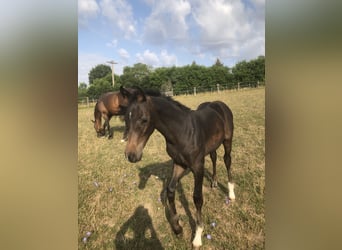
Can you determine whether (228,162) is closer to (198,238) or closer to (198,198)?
(198,198)

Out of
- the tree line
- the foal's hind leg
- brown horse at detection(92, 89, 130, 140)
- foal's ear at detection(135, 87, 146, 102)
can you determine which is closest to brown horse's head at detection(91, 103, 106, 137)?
brown horse at detection(92, 89, 130, 140)

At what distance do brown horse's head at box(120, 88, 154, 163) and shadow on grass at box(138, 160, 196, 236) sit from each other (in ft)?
3.90

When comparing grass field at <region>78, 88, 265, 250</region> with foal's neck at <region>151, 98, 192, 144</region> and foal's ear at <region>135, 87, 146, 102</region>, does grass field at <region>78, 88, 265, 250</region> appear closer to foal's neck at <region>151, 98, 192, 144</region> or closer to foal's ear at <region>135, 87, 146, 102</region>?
foal's neck at <region>151, 98, 192, 144</region>

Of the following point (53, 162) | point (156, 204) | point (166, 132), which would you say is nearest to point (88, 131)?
point (156, 204)

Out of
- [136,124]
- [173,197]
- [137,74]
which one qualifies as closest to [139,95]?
[136,124]

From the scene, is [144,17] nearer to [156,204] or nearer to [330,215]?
[156,204]

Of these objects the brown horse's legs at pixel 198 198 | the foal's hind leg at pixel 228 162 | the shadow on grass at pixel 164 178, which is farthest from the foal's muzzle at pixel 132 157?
the foal's hind leg at pixel 228 162

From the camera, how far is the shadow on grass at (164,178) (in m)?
2.43

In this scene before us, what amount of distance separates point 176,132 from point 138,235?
115 centimetres

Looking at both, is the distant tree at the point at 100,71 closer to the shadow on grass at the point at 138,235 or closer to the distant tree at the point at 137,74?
the distant tree at the point at 137,74

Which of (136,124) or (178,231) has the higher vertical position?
(136,124)

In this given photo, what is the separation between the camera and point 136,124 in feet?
5.03

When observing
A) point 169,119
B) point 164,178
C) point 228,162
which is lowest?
point 164,178

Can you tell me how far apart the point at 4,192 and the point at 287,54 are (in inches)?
49.4
